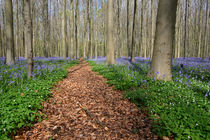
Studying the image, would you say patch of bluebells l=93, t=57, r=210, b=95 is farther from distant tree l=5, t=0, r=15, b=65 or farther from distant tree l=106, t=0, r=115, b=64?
distant tree l=5, t=0, r=15, b=65

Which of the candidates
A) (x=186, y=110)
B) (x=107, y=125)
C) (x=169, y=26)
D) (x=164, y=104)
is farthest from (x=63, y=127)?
(x=169, y=26)

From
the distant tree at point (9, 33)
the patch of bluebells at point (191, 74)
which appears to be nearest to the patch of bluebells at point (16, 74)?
the distant tree at point (9, 33)

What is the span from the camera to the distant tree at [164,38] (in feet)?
16.1

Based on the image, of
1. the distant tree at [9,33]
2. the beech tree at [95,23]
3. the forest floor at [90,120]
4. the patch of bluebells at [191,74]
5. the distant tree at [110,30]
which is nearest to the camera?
the forest floor at [90,120]

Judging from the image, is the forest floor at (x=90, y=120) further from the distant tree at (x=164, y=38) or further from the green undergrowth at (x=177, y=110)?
the distant tree at (x=164, y=38)

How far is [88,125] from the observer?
302 centimetres

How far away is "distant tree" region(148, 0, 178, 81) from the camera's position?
193 inches

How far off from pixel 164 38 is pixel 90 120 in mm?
4251

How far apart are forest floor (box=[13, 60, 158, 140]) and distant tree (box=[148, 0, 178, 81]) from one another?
2.09 m

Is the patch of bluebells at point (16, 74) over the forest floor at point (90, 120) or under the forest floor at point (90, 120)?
over

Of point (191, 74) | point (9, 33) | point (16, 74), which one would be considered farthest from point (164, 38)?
point (9, 33)

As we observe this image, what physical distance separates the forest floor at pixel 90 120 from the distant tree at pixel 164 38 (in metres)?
2.09

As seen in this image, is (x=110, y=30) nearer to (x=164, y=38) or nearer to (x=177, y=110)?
(x=164, y=38)

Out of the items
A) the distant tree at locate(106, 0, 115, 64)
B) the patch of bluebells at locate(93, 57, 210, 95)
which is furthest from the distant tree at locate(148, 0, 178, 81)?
the distant tree at locate(106, 0, 115, 64)
